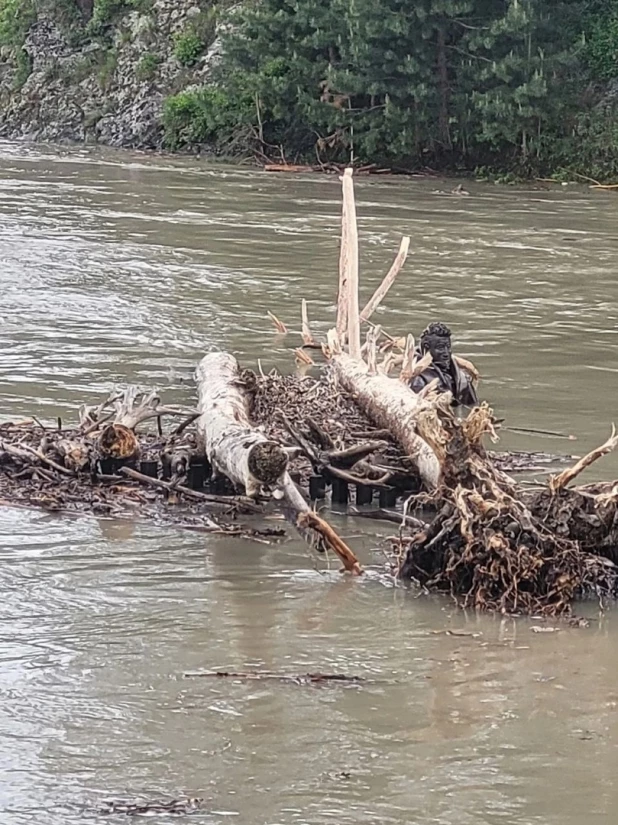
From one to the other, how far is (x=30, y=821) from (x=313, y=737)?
99cm

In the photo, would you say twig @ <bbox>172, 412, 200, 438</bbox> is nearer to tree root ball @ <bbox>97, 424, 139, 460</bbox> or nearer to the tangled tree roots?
tree root ball @ <bbox>97, 424, 139, 460</bbox>

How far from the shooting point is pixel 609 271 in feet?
61.4

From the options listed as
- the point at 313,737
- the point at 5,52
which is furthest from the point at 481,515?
the point at 5,52

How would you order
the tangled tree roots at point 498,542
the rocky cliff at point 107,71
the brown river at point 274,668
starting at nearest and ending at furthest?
the brown river at point 274,668, the tangled tree roots at point 498,542, the rocky cliff at point 107,71

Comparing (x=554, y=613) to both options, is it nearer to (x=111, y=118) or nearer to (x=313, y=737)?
(x=313, y=737)

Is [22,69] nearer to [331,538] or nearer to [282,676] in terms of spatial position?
[331,538]

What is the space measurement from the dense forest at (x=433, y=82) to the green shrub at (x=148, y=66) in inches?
271

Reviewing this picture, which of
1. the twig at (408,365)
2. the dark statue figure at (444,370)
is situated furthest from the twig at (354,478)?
the dark statue figure at (444,370)

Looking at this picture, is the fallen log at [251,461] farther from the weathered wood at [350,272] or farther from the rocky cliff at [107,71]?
the rocky cliff at [107,71]

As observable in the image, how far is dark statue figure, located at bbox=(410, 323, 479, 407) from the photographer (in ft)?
33.6

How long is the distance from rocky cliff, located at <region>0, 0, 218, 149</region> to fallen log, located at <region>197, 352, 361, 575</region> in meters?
35.6

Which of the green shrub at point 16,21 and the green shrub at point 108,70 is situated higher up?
the green shrub at point 16,21

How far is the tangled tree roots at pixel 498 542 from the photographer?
20.2 ft

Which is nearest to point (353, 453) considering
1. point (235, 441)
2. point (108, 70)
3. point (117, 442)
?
point (235, 441)
